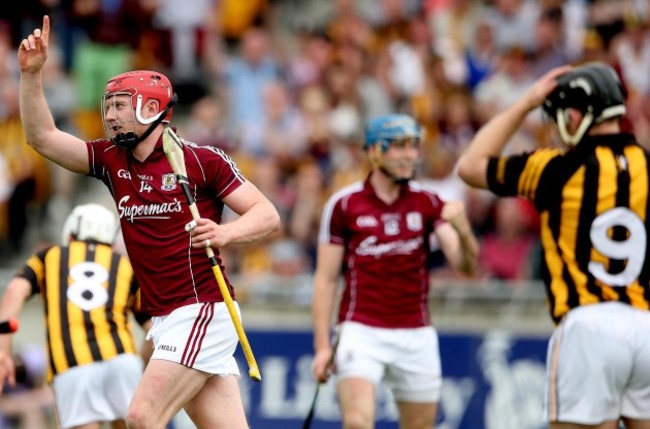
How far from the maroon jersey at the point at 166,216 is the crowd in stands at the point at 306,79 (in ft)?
18.3

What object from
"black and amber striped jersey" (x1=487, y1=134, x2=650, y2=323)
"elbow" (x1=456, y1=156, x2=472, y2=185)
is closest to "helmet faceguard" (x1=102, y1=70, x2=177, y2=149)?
"elbow" (x1=456, y1=156, x2=472, y2=185)

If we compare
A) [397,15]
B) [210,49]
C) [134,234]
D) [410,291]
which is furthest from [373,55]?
[134,234]

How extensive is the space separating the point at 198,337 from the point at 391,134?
102 inches

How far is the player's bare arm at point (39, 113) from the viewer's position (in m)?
6.64

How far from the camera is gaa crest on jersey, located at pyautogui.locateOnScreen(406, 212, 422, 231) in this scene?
880cm

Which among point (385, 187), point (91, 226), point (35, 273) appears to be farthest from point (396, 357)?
point (35, 273)

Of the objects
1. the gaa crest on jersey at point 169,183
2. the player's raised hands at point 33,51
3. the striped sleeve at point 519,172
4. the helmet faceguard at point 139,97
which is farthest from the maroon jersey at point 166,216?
the striped sleeve at point 519,172

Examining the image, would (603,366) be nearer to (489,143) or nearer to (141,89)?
(489,143)

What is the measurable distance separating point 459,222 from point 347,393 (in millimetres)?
1279

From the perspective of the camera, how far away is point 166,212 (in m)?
6.78

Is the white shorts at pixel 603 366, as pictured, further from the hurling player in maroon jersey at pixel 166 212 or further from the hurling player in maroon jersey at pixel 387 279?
the hurling player in maroon jersey at pixel 387 279

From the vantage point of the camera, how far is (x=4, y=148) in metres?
13.5

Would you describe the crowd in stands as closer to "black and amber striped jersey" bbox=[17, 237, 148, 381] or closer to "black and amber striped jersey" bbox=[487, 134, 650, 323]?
"black and amber striped jersey" bbox=[17, 237, 148, 381]

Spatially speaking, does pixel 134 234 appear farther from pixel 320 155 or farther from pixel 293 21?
pixel 293 21
